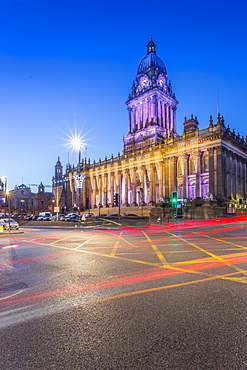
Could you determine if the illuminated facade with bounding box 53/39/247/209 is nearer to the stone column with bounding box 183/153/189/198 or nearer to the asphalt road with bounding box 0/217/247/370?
the stone column with bounding box 183/153/189/198

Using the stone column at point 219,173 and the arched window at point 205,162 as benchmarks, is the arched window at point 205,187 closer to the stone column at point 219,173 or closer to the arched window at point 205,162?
the arched window at point 205,162

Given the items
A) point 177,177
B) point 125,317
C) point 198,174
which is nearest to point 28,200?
point 177,177

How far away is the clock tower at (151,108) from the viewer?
7575 cm

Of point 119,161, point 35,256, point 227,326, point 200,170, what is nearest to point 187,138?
point 200,170

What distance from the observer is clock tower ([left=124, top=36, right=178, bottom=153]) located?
75.8m

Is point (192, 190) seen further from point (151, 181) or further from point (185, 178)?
point (151, 181)

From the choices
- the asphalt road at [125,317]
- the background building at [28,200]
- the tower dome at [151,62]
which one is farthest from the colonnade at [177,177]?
the asphalt road at [125,317]

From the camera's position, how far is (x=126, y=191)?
74.5m

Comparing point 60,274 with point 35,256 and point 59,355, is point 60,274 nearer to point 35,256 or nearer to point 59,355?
point 35,256

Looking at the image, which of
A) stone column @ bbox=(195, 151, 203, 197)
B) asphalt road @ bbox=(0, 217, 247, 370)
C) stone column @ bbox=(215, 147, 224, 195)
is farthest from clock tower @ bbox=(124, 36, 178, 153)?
asphalt road @ bbox=(0, 217, 247, 370)

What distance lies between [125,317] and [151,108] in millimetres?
78075

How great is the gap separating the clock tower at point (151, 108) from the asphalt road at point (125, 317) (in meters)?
66.8

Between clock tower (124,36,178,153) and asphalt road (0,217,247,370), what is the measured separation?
66774 mm

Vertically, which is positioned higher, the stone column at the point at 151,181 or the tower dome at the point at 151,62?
the tower dome at the point at 151,62
